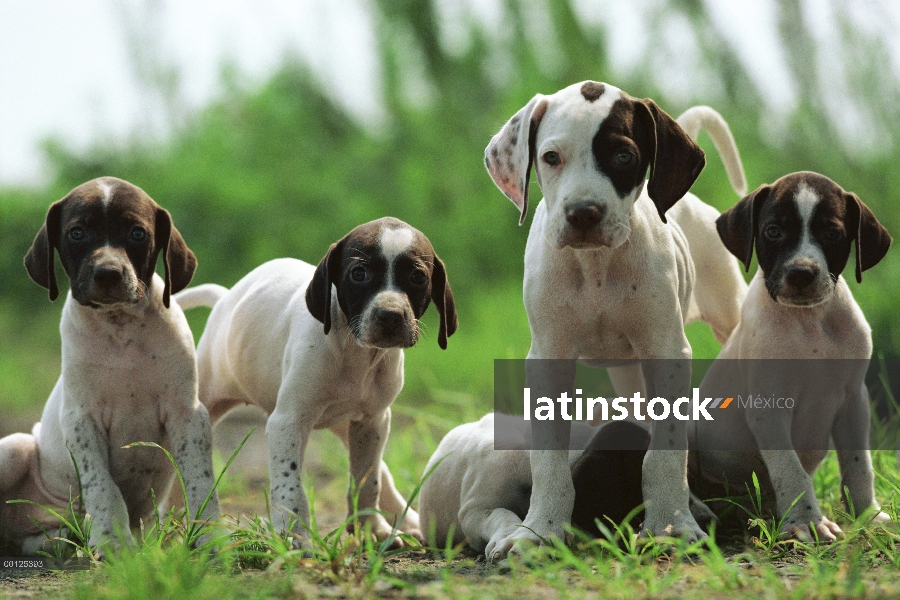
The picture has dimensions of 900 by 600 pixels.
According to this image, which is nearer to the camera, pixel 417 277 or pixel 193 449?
pixel 417 277

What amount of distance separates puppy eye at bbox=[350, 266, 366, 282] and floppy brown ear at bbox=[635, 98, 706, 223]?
1409 millimetres

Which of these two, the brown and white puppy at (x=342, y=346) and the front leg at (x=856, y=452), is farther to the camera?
the front leg at (x=856, y=452)

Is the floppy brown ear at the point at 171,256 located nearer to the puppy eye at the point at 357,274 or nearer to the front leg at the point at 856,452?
the puppy eye at the point at 357,274

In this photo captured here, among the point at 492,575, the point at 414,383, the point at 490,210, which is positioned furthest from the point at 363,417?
the point at 490,210

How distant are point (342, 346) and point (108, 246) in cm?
122

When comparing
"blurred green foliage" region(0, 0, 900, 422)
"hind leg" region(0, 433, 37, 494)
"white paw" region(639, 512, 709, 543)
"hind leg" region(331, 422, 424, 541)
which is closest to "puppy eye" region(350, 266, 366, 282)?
"hind leg" region(331, 422, 424, 541)

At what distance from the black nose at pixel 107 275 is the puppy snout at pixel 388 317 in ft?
3.99

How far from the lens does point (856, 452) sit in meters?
5.23

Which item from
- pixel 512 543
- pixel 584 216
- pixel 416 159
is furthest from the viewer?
pixel 416 159

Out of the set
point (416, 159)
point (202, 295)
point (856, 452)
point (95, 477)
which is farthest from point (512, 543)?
point (416, 159)

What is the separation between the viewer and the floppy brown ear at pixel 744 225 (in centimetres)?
516

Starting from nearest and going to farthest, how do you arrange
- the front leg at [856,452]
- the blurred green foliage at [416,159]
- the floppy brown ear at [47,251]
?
the floppy brown ear at [47,251] < the front leg at [856,452] < the blurred green foliage at [416,159]

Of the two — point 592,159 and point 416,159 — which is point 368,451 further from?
point 416,159

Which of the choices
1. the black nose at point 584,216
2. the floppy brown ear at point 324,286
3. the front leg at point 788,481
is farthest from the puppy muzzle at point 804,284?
the floppy brown ear at point 324,286
